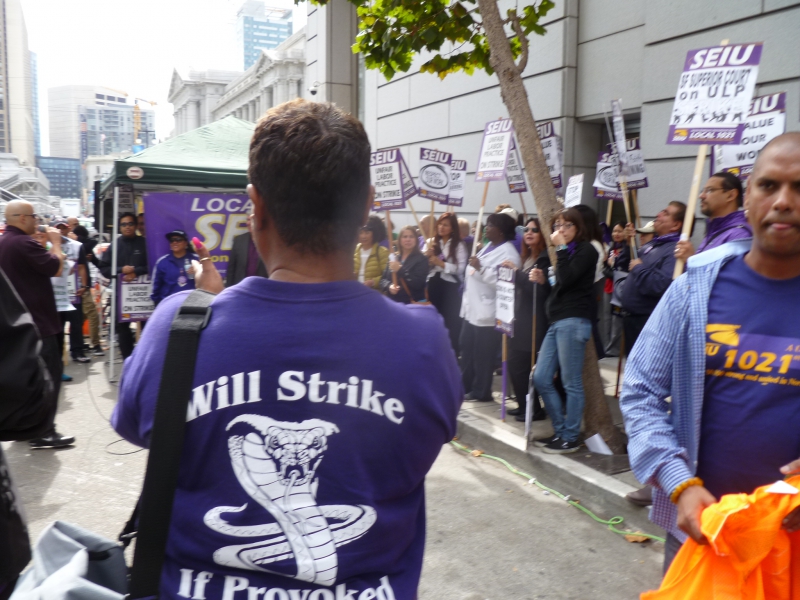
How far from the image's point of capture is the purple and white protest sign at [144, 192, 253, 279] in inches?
349

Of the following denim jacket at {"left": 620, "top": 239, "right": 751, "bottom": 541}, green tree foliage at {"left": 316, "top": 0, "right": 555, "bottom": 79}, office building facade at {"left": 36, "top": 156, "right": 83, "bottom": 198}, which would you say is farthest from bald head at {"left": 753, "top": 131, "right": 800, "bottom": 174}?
office building facade at {"left": 36, "top": 156, "right": 83, "bottom": 198}

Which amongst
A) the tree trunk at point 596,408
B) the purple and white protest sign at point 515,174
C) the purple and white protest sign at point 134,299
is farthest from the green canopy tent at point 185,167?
the tree trunk at point 596,408

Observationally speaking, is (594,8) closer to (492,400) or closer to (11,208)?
(492,400)

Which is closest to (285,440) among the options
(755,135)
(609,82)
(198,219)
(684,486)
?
(684,486)

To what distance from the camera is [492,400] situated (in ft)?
25.3

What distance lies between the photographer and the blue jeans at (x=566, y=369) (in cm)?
571

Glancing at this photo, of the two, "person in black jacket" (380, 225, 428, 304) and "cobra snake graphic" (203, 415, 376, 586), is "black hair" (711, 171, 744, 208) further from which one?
"cobra snake graphic" (203, 415, 376, 586)

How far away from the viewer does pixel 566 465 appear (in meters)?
5.34

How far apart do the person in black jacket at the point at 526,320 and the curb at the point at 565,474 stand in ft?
1.72

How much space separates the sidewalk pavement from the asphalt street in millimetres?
148

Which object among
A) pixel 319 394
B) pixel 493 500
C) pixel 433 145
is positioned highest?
pixel 433 145

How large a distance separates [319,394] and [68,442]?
19.6ft

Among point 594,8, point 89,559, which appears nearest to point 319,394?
point 89,559

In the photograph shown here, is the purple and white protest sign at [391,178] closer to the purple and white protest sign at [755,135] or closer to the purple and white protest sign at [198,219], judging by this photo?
the purple and white protest sign at [198,219]
